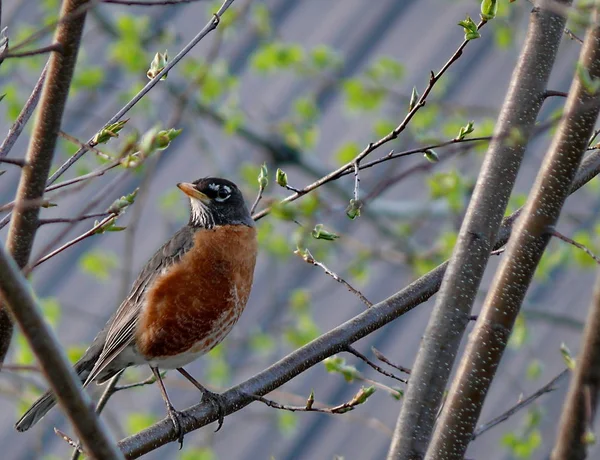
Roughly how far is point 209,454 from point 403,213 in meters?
1.84

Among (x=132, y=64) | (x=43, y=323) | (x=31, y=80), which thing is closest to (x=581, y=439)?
(x=43, y=323)

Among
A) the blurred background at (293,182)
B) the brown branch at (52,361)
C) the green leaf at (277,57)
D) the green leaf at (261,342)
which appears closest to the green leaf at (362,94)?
the blurred background at (293,182)

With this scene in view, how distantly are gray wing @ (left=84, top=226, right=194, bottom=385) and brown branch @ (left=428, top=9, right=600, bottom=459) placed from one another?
154 centimetres

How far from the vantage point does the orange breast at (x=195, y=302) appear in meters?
3.02

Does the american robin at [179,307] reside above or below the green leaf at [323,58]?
below

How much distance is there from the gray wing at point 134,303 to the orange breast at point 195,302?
3 centimetres

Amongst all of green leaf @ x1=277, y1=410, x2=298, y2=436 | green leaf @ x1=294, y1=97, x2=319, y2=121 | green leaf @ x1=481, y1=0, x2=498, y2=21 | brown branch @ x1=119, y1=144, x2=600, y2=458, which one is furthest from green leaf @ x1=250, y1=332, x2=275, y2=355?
green leaf @ x1=481, y1=0, x2=498, y2=21

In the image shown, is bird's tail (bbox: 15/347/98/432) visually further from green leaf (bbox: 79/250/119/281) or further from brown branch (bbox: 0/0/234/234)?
green leaf (bbox: 79/250/119/281)

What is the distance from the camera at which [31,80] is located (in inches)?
228

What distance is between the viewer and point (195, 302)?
302 centimetres

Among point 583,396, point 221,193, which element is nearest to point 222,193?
point 221,193

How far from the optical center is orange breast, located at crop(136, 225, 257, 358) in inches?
119

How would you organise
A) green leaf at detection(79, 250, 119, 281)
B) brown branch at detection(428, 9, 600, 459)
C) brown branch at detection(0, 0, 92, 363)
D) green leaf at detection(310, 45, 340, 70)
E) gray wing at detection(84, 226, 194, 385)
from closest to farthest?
brown branch at detection(0, 0, 92, 363) < brown branch at detection(428, 9, 600, 459) < gray wing at detection(84, 226, 194, 385) < green leaf at detection(79, 250, 119, 281) < green leaf at detection(310, 45, 340, 70)

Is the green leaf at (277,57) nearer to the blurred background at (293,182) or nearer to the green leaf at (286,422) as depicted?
the blurred background at (293,182)
